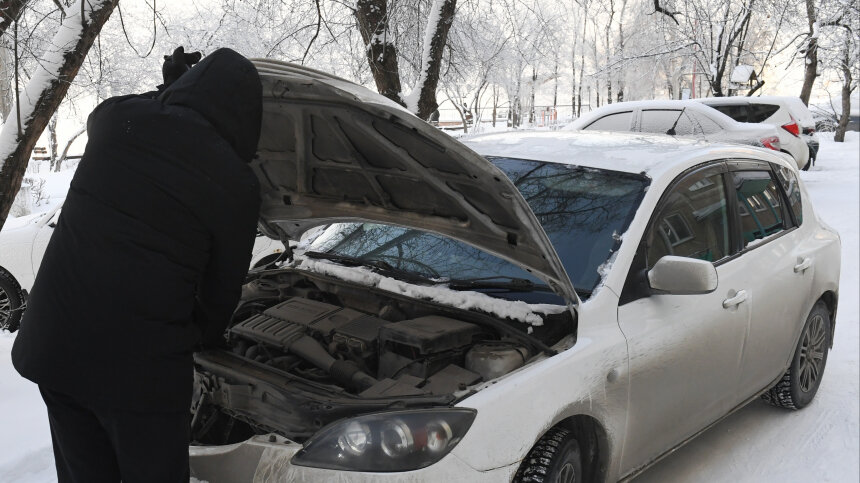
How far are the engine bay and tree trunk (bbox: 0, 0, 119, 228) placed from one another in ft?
9.24

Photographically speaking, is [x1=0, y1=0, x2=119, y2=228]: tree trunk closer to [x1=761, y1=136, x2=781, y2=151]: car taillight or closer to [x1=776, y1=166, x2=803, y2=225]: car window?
[x1=776, y1=166, x2=803, y2=225]: car window

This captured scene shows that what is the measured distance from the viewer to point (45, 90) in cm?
525

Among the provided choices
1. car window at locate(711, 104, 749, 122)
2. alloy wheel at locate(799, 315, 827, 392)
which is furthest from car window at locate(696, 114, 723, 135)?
alloy wheel at locate(799, 315, 827, 392)

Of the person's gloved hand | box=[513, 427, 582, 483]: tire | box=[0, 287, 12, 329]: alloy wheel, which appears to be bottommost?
box=[0, 287, 12, 329]: alloy wheel

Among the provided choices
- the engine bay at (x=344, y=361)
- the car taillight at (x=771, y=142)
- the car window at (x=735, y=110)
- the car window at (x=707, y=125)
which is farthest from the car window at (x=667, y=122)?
the engine bay at (x=344, y=361)

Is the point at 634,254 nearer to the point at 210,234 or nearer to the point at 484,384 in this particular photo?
the point at 484,384

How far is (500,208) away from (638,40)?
114 feet

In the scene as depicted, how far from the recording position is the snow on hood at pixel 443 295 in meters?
3.04

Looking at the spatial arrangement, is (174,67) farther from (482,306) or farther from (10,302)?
(10,302)

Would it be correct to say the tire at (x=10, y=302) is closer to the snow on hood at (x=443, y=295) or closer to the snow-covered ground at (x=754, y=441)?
the snow-covered ground at (x=754, y=441)

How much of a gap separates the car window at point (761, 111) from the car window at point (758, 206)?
31.8 ft

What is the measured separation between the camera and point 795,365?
14.9 feet

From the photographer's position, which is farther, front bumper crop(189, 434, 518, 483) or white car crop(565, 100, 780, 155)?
white car crop(565, 100, 780, 155)

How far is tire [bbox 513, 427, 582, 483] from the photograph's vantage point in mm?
2625
